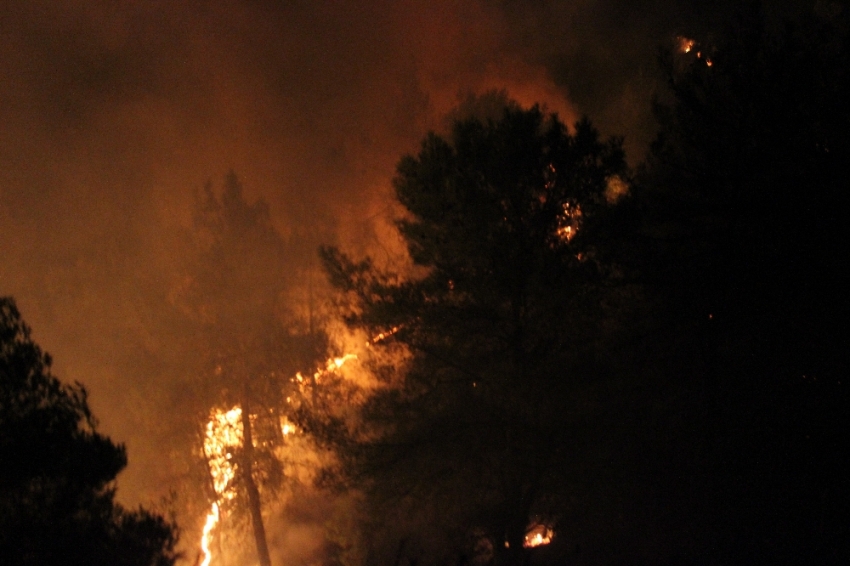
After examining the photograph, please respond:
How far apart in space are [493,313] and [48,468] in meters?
6.64

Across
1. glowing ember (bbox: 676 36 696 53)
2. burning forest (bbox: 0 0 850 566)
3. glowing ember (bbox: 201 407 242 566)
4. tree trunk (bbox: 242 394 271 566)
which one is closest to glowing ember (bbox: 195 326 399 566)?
glowing ember (bbox: 201 407 242 566)

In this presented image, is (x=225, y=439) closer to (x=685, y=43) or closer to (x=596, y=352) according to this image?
(x=596, y=352)

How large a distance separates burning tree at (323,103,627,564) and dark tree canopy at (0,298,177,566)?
4549 millimetres

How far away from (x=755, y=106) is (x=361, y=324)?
693cm

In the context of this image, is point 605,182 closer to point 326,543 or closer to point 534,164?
point 534,164

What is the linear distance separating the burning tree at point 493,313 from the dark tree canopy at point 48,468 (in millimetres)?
4549

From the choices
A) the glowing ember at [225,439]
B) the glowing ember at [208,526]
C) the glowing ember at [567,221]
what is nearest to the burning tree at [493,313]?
the glowing ember at [567,221]

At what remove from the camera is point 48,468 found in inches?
268

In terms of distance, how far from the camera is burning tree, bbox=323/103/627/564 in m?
10.8

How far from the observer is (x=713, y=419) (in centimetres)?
1088

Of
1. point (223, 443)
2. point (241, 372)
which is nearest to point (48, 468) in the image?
point (241, 372)

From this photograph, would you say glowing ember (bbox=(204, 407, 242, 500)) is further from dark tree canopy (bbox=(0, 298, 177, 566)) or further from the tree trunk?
dark tree canopy (bbox=(0, 298, 177, 566))

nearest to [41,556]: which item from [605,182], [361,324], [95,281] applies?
[361,324]

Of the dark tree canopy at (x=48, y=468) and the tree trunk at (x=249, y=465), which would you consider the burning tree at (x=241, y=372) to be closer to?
the tree trunk at (x=249, y=465)
